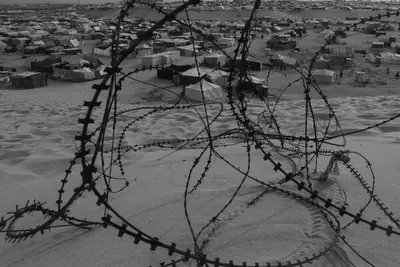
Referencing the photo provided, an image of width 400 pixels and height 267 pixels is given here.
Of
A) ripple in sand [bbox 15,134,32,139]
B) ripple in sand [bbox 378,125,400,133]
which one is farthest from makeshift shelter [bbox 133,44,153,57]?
ripple in sand [bbox 378,125,400,133]

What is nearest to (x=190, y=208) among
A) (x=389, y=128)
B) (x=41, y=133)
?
(x=389, y=128)

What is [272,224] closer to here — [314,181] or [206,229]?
[206,229]

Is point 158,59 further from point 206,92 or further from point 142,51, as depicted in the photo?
point 206,92

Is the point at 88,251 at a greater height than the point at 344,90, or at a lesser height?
greater

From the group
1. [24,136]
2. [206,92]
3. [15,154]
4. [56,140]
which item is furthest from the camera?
[206,92]

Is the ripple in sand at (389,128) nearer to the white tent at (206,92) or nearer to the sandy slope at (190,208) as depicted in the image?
the sandy slope at (190,208)

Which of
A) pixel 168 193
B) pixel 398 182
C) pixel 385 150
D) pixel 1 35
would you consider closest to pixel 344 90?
pixel 385 150

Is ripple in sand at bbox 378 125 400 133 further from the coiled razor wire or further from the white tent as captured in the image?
the white tent
